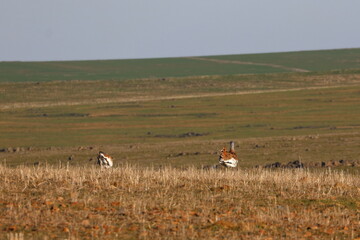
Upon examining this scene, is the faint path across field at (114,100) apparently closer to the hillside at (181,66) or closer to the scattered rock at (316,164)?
the hillside at (181,66)

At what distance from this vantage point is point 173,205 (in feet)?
37.8

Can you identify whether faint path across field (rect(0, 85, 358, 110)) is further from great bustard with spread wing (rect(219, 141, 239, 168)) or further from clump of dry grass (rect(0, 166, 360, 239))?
clump of dry grass (rect(0, 166, 360, 239))

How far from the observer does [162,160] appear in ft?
96.6

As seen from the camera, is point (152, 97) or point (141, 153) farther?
point (152, 97)

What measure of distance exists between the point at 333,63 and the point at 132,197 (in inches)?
3467

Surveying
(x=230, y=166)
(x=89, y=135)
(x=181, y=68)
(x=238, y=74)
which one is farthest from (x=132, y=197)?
(x=181, y=68)

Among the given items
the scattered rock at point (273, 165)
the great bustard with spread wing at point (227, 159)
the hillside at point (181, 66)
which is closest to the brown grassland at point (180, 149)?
the hillside at point (181, 66)

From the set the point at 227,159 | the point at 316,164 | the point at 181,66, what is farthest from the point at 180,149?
the point at 181,66

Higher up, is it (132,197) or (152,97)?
(132,197)

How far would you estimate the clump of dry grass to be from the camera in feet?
32.4

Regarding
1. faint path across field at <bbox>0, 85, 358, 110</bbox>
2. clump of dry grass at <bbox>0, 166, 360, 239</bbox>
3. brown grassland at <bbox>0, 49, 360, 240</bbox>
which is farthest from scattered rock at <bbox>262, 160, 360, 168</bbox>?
faint path across field at <bbox>0, 85, 358, 110</bbox>

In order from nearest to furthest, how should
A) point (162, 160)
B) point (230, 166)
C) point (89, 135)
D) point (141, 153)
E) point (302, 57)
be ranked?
1. point (230, 166)
2. point (162, 160)
3. point (141, 153)
4. point (89, 135)
5. point (302, 57)

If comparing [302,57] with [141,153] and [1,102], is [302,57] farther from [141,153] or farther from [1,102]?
[141,153]

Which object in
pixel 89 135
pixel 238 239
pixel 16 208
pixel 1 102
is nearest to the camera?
→ pixel 238 239
